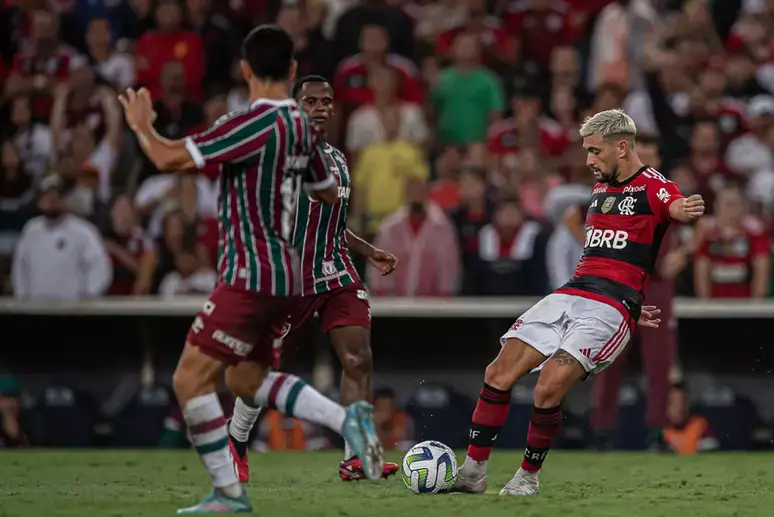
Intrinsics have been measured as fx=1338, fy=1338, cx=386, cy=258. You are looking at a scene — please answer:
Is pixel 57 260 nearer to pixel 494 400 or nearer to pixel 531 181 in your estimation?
pixel 531 181

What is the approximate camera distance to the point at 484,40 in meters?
15.2

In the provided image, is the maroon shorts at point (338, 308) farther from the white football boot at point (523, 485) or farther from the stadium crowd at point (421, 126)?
the stadium crowd at point (421, 126)

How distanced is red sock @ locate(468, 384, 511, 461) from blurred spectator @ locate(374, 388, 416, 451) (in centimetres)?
455

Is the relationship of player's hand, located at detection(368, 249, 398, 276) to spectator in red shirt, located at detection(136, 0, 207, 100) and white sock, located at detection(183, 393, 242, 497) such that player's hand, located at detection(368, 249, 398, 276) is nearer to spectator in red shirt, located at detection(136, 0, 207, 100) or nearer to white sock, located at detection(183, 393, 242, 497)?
white sock, located at detection(183, 393, 242, 497)

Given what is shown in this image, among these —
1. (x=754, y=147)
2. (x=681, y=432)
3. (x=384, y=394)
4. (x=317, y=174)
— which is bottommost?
(x=681, y=432)

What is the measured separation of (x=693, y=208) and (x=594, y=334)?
840 millimetres

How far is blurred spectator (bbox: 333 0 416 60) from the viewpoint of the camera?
15.0m

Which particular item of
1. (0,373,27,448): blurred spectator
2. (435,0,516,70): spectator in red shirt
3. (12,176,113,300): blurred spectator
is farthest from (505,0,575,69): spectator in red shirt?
(0,373,27,448): blurred spectator

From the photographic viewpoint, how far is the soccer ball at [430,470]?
7.10m

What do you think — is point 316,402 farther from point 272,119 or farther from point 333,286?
point 333,286

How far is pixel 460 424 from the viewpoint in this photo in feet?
40.1

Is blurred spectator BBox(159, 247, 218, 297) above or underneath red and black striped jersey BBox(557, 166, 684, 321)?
underneath

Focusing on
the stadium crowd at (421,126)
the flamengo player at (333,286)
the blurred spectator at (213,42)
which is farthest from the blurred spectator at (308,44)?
the flamengo player at (333,286)

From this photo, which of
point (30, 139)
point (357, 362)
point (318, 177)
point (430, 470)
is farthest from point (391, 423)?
point (318, 177)
